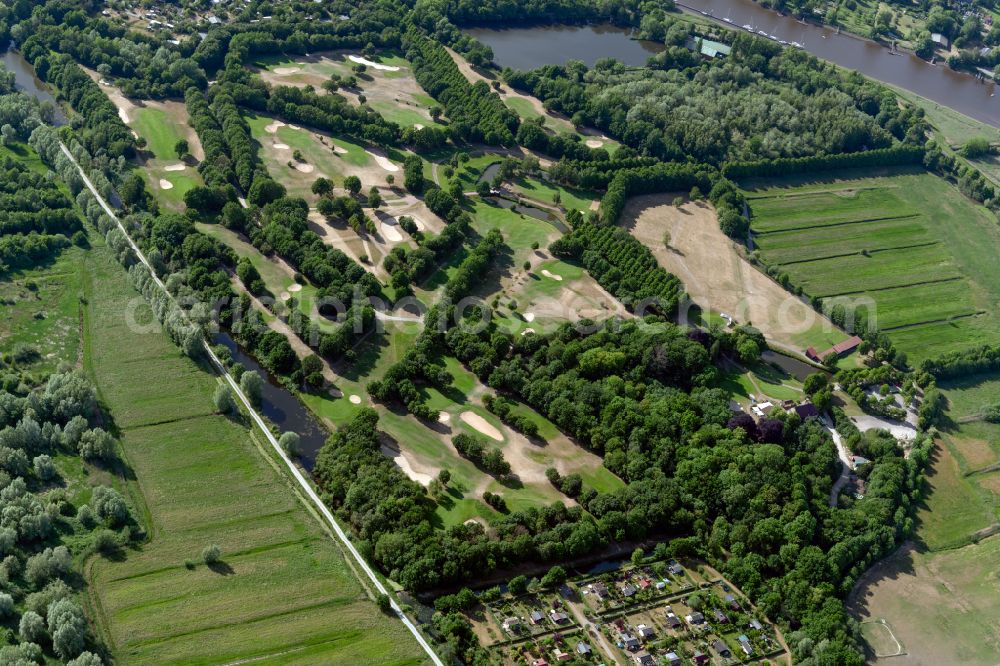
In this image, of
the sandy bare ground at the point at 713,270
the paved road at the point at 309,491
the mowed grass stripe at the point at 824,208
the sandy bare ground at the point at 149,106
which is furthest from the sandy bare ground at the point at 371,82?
the mowed grass stripe at the point at 824,208

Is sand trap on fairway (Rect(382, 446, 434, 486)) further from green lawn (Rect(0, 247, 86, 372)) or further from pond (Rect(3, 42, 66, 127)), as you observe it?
pond (Rect(3, 42, 66, 127))

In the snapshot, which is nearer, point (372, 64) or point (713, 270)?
point (713, 270)

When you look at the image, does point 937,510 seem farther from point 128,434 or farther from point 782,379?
point 128,434

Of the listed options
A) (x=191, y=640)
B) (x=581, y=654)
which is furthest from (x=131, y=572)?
(x=581, y=654)

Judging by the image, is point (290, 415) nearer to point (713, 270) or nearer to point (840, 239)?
point (713, 270)

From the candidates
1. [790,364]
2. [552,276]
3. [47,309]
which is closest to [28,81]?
[47,309]

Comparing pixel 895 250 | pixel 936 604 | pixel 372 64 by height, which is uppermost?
pixel 895 250
